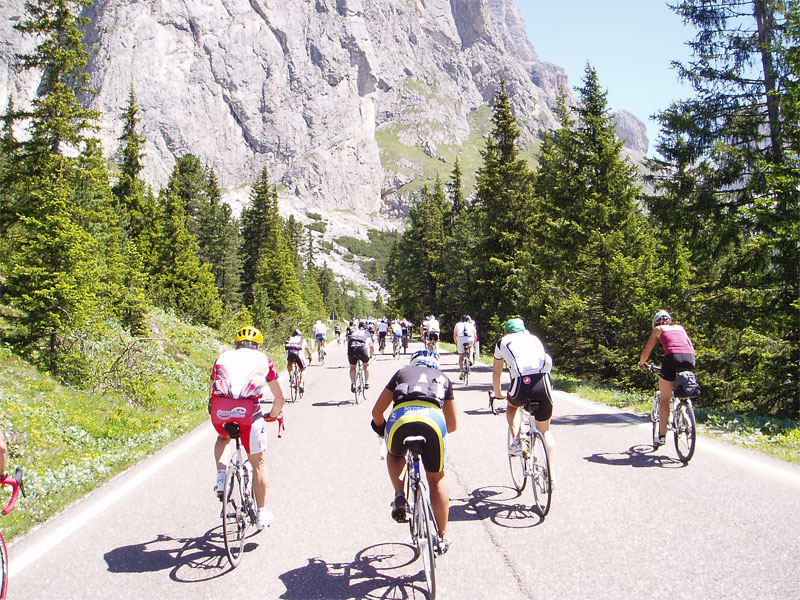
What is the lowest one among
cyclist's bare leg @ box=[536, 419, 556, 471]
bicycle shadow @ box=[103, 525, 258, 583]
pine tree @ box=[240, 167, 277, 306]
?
bicycle shadow @ box=[103, 525, 258, 583]

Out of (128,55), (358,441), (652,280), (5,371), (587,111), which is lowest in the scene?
(358,441)

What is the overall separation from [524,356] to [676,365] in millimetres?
2955

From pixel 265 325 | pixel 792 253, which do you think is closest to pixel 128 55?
pixel 265 325

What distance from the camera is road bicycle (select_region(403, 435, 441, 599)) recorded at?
384 centimetres

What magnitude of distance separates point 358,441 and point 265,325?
32.3 meters

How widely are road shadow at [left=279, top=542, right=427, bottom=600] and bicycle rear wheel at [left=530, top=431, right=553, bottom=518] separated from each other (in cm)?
148

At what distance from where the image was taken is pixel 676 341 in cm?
794

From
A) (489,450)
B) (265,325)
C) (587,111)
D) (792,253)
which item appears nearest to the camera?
(489,450)

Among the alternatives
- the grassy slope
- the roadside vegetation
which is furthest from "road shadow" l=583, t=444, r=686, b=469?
the grassy slope

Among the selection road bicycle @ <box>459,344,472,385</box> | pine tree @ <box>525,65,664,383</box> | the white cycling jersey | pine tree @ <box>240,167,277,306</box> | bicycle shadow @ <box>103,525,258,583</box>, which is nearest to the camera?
bicycle shadow @ <box>103,525,258,583</box>

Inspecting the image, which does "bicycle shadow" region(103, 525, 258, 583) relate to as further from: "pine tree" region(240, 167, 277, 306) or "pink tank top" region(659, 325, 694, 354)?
"pine tree" region(240, 167, 277, 306)

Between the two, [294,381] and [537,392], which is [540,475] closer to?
[537,392]

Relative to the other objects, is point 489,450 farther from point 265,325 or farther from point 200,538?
point 265,325

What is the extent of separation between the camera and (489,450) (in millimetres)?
8531
